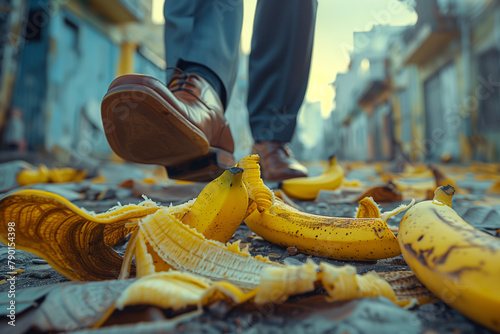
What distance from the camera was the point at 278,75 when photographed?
62.2 inches

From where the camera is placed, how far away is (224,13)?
4.37 ft

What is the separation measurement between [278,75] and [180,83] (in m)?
0.63

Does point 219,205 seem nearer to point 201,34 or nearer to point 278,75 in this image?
point 201,34

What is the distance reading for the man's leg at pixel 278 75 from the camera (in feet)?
4.90

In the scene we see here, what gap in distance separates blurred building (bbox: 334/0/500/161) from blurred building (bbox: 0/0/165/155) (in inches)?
185

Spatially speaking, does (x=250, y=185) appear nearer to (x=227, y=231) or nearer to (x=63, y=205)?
(x=227, y=231)

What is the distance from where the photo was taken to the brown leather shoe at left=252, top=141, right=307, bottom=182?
4.92 ft

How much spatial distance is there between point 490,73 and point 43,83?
28.3ft

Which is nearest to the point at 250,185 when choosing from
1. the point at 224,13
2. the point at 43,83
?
the point at 224,13

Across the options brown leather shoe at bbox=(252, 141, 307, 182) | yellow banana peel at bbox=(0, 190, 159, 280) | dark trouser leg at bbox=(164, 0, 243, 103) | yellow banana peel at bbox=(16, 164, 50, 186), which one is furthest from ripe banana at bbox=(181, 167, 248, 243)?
yellow banana peel at bbox=(16, 164, 50, 186)

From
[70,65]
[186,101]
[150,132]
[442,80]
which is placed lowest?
[150,132]

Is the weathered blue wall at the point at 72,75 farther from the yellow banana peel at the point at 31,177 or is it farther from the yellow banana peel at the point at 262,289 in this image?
the yellow banana peel at the point at 262,289

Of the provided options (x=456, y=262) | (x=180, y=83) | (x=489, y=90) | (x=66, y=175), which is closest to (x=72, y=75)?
(x=66, y=175)

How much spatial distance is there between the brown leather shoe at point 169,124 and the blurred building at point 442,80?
325 cm
